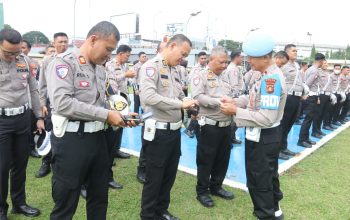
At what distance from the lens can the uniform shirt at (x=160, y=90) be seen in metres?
3.17

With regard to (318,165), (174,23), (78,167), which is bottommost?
(318,165)

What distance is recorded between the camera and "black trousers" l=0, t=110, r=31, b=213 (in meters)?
3.41

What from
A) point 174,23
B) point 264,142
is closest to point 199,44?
point 174,23

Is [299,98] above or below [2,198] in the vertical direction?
above

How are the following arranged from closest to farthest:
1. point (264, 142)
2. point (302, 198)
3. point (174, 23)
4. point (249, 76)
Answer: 1. point (264, 142)
2. point (302, 198)
3. point (249, 76)
4. point (174, 23)

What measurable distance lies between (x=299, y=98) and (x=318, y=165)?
1491 millimetres

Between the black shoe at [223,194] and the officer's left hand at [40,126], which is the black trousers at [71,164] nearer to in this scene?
the officer's left hand at [40,126]

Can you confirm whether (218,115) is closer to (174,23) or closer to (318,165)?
(318,165)

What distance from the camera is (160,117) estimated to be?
11.1ft

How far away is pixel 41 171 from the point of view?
4.88 metres

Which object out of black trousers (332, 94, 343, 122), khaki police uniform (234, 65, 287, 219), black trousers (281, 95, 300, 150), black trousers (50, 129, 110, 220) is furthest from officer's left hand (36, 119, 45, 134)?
black trousers (332, 94, 343, 122)

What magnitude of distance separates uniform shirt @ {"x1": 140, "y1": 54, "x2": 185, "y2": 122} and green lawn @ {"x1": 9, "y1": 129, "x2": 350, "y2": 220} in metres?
1.36

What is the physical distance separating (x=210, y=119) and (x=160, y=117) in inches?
37.8

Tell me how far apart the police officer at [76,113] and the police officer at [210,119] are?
1.71 m
